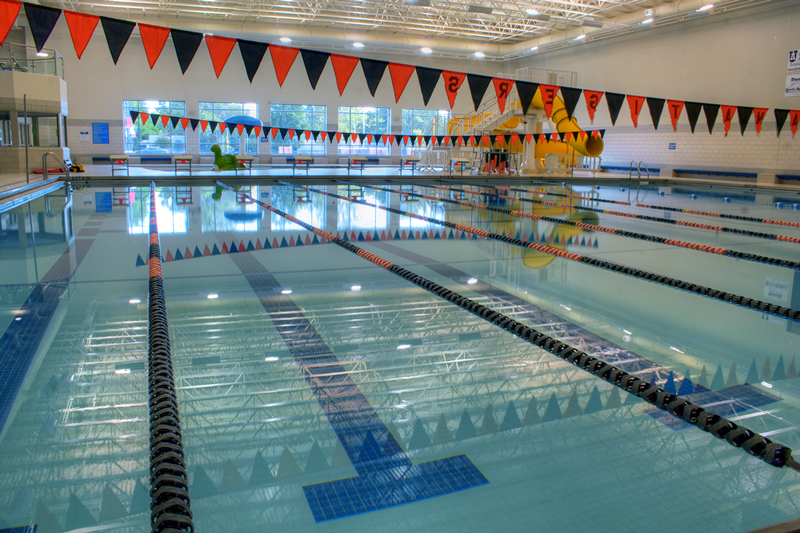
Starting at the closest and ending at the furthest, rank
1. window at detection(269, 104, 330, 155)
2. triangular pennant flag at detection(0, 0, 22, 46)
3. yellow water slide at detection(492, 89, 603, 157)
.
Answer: triangular pennant flag at detection(0, 0, 22, 46) < yellow water slide at detection(492, 89, 603, 157) < window at detection(269, 104, 330, 155)

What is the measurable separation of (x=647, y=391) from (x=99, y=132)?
2215 cm

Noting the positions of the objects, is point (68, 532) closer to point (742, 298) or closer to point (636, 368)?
point (636, 368)

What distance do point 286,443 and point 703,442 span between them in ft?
4.64

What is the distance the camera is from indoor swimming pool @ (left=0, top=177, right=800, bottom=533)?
1.59 metres

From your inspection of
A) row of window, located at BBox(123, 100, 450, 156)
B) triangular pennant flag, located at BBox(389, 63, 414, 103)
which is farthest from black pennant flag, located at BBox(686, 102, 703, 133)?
row of window, located at BBox(123, 100, 450, 156)

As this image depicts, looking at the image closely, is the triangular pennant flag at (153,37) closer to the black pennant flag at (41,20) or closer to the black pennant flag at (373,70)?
the black pennant flag at (41,20)

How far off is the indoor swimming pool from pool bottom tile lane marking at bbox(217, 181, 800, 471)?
1.5 inches

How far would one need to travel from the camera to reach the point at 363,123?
2422 cm

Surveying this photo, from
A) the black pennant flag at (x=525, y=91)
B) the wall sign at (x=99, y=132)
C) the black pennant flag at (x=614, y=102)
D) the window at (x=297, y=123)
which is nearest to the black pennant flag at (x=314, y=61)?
the black pennant flag at (x=525, y=91)

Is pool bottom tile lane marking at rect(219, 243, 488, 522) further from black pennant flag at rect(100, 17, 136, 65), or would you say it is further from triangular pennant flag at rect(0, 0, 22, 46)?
triangular pennant flag at rect(0, 0, 22, 46)

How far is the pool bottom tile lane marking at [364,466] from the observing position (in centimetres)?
160

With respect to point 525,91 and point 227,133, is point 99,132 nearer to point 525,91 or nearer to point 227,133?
point 227,133

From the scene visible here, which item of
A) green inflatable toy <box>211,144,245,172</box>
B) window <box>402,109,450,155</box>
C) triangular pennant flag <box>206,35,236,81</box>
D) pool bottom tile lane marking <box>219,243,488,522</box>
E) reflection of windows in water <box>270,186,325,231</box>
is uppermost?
window <box>402,109,450,155</box>

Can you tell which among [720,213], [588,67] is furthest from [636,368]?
[588,67]
